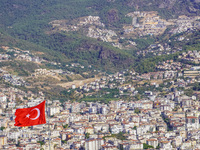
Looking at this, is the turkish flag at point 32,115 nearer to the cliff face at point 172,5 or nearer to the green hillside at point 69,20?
the green hillside at point 69,20

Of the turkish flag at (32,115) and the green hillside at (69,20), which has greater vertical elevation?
the green hillside at (69,20)

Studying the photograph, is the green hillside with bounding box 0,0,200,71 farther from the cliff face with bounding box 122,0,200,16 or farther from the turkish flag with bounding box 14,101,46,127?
the turkish flag with bounding box 14,101,46,127

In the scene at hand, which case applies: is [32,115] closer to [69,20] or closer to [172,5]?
[69,20]

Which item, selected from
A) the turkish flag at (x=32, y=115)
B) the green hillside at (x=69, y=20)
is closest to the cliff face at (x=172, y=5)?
the green hillside at (x=69, y=20)

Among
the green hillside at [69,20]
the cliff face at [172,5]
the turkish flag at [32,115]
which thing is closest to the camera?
the turkish flag at [32,115]

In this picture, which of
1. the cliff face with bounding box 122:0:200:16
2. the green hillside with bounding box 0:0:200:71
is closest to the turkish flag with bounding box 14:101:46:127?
the green hillside with bounding box 0:0:200:71

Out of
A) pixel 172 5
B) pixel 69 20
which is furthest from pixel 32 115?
pixel 172 5

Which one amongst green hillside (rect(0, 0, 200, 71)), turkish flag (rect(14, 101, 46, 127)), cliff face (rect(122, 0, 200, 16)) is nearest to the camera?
turkish flag (rect(14, 101, 46, 127))

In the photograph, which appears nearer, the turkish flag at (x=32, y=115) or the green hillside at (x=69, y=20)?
the turkish flag at (x=32, y=115)

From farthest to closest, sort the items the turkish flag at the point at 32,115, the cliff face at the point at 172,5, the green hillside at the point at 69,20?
1. the cliff face at the point at 172,5
2. the green hillside at the point at 69,20
3. the turkish flag at the point at 32,115

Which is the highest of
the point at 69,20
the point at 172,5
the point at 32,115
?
the point at 172,5

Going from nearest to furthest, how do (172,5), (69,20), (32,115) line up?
(32,115), (69,20), (172,5)
